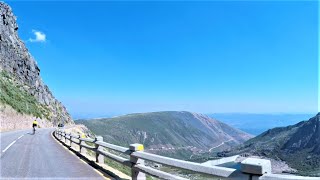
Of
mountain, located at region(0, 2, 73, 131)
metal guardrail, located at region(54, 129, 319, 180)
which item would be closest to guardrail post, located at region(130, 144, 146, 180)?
metal guardrail, located at region(54, 129, 319, 180)

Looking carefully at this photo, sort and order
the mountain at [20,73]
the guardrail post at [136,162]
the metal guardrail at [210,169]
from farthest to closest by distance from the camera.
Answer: the mountain at [20,73], the guardrail post at [136,162], the metal guardrail at [210,169]

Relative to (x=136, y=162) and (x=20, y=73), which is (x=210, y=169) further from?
(x=20, y=73)

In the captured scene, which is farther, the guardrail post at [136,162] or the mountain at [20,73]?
the mountain at [20,73]

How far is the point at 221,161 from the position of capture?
7.27m

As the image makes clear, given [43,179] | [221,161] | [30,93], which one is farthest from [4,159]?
[30,93]

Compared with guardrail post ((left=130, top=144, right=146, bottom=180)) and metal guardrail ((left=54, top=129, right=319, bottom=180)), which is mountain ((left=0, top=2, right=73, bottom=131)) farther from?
metal guardrail ((left=54, top=129, right=319, bottom=180))

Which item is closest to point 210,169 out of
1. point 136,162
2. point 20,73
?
point 136,162

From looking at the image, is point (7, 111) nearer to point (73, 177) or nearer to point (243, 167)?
point (73, 177)

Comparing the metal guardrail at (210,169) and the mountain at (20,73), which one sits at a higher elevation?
the mountain at (20,73)

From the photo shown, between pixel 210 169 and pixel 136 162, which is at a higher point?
pixel 210 169

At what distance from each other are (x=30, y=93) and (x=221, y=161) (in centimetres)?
9300

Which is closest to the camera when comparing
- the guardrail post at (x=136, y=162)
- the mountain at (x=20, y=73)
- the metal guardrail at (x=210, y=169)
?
the metal guardrail at (x=210, y=169)

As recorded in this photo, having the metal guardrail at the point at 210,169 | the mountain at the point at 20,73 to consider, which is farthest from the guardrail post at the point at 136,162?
the mountain at the point at 20,73

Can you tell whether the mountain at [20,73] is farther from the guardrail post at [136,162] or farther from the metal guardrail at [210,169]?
the metal guardrail at [210,169]
